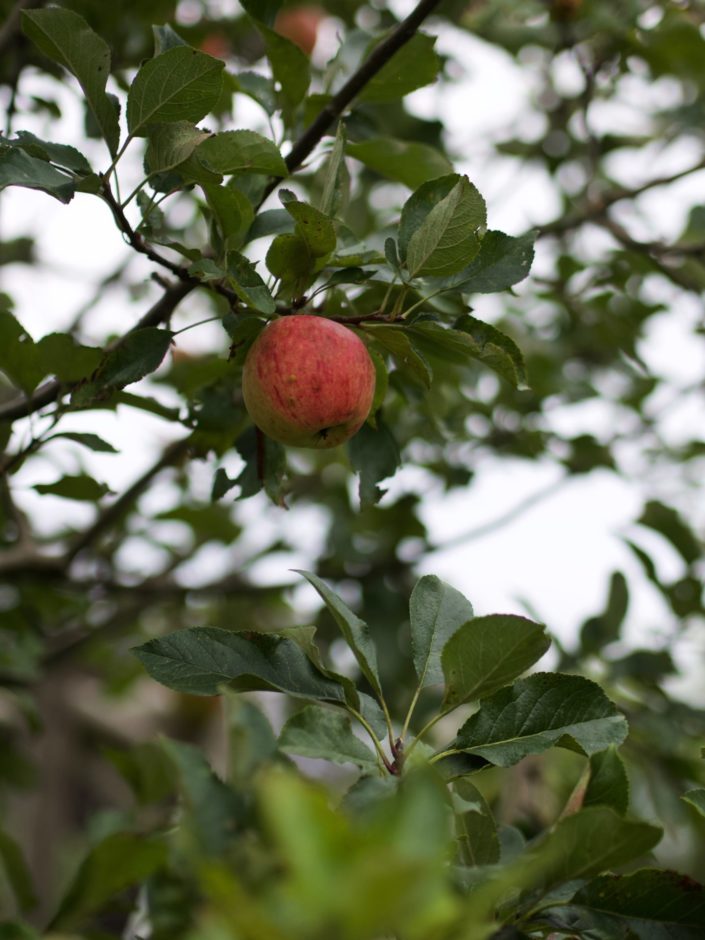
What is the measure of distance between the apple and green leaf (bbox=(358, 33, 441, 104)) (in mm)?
1051

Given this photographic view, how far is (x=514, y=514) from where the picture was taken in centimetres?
207

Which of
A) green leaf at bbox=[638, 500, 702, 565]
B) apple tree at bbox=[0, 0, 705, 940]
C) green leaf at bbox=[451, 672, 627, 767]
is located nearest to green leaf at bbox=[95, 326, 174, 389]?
apple tree at bbox=[0, 0, 705, 940]

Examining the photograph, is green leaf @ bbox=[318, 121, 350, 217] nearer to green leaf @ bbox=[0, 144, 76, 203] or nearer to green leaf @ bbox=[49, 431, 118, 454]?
green leaf @ bbox=[0, 144, 76, 203]

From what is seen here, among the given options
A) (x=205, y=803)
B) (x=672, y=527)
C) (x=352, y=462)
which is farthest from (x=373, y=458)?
(x=672, y=527)

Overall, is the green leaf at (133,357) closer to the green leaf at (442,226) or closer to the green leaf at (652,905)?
the green leaf at (442,226)

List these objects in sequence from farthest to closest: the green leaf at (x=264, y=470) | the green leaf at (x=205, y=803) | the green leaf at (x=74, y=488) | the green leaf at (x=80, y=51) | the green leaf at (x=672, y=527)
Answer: the green leaf at (x=672, y=527) → the green leaf at (x=74, y=488) → the green leaf at (x=264, y=470) → the green leaf at (x=80, y=51) → the green leaf at (x=205, y=803)

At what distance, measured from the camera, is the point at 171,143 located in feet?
2.96

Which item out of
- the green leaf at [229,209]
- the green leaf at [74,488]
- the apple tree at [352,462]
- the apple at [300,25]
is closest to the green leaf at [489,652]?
the apple tree at [352,462]

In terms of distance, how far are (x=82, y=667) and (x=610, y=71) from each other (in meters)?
2.66

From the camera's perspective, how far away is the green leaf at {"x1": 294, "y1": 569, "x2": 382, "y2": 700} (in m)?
0.79

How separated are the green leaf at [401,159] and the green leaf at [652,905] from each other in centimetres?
82

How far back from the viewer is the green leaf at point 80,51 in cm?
90

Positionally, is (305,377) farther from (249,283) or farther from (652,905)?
(652,905)

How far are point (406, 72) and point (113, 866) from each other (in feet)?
3.00
